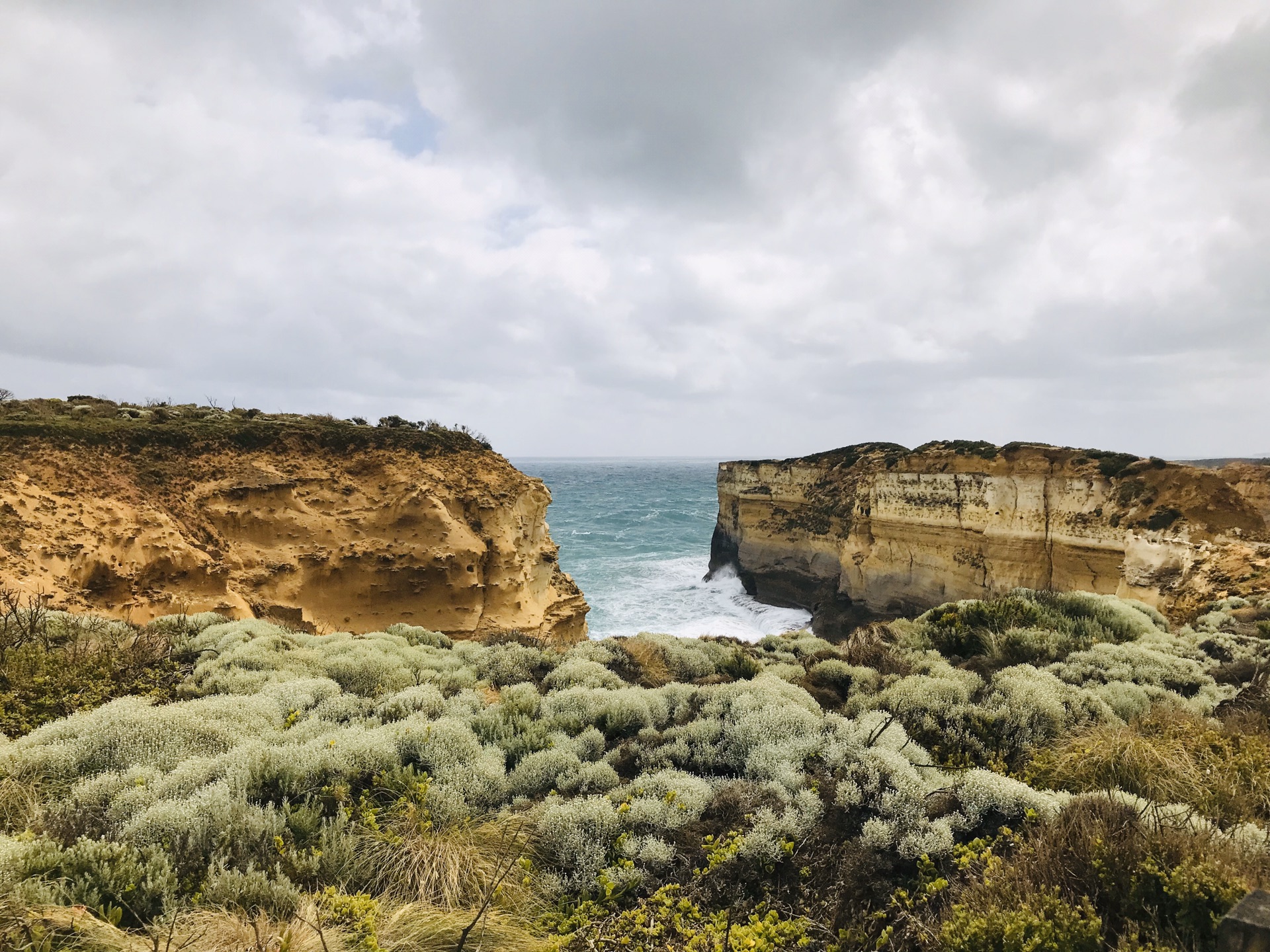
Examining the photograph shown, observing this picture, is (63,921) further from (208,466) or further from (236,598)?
(208,466)

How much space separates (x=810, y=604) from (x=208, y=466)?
29.7 metres

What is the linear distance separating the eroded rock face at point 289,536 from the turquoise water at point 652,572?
746 centimetres

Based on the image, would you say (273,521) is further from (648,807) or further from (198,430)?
(648,807)

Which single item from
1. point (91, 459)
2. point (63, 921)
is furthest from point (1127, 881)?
point (91, 459)

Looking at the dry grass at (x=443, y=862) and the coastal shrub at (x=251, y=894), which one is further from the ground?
the coastal shrub at (x=251, y=894)

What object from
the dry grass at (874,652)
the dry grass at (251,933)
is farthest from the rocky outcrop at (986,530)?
the dry grass at (251,933)

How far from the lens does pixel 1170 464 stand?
19016 millimetres

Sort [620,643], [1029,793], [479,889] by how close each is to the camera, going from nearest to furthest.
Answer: [479,889] → [1029,793] → [620,643]

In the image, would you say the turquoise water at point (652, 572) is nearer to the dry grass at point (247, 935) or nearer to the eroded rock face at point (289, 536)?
the eroded rock face at point (289, 536)

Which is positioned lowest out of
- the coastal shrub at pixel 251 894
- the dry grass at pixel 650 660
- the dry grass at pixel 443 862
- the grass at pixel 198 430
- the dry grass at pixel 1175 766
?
the dry grass at pixel 650 660

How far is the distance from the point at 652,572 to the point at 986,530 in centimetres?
2451

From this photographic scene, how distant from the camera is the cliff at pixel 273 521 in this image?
10961 millimetres

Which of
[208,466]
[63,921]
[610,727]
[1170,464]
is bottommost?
[610,727]

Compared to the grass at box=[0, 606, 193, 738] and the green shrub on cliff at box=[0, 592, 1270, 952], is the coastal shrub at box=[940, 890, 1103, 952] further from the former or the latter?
the grass at box=[0, 606, 193, 738]
